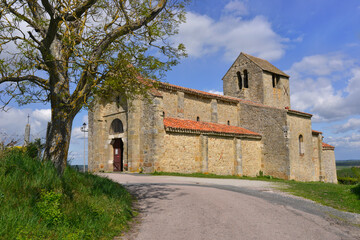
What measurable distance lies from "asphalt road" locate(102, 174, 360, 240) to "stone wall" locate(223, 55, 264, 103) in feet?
79.1

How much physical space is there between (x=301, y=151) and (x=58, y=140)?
79.2 ft

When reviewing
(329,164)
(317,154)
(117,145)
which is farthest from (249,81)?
(117,145)

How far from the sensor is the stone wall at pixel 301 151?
2520 cm

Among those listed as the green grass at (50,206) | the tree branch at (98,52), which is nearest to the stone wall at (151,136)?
the tree branch at (98,52)

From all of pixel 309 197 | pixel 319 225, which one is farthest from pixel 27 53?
pixel 309 197

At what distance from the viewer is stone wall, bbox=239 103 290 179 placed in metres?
24.7

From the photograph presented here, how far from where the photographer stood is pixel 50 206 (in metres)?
5.67

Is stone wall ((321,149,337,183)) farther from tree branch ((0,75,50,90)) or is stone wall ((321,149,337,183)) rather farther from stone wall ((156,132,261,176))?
tree branch ((0,75,50,90))

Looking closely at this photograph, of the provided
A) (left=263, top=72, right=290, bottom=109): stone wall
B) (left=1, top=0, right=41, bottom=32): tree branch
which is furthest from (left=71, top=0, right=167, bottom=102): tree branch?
(left=263, top=72, right=290, bottom=109): stone wall

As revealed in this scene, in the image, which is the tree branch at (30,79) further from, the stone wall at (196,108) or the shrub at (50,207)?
the stone wall at (196,108)

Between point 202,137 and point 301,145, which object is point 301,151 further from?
point 202,137

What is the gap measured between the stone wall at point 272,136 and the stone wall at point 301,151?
746 millimetres

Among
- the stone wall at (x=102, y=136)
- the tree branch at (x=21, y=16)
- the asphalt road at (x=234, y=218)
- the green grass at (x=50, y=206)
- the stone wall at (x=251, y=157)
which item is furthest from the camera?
the stone wall at (x=251, y=157)

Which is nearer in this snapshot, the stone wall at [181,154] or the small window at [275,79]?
the stone wall at [181,154]
